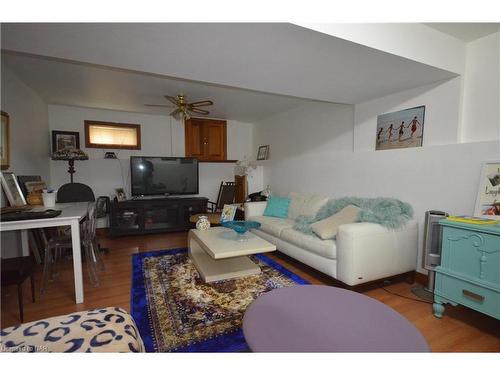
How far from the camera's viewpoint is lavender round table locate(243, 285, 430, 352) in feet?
3.07

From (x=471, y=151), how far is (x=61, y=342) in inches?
115

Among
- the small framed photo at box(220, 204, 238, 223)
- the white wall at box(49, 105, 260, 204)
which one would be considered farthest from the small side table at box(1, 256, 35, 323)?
the white wall at box(49, 105, 260, 204)

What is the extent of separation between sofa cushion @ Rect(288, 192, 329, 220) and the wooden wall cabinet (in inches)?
79.3

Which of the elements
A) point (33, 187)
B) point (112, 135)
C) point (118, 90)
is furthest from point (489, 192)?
point (112, 135)

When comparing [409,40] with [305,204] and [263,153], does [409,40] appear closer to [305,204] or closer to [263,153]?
[305,204]

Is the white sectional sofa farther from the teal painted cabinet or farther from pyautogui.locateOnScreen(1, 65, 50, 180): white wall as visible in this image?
pyautogui.locateOnScreen(1, 65, 50, 180): white wall

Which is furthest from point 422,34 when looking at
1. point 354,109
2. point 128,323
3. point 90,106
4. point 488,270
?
point 90,106

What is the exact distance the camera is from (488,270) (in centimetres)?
153

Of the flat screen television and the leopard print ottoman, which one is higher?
the flat screen television

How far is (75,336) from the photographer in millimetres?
962

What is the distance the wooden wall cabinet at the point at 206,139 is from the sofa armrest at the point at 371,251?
3.37m
